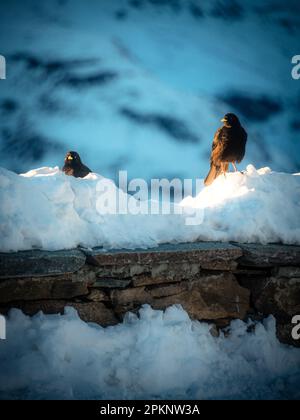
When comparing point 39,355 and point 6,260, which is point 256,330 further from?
point 6,260

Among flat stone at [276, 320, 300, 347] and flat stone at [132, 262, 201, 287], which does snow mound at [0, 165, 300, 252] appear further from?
flat stone at [276, 320, 300, 347]

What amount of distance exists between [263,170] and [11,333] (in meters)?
4.01

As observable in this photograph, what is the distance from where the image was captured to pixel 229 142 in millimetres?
6258

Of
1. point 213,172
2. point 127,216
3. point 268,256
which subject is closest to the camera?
A: point 268,256

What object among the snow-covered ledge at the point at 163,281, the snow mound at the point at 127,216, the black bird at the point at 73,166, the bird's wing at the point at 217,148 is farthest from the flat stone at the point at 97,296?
the black bird at the point at 73,166

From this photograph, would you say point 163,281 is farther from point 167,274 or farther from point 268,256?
point 268,256

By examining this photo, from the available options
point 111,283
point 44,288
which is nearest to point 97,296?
point 111,283

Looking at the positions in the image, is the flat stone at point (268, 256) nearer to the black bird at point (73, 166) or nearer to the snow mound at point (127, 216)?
the snow mound at point (127, 216)

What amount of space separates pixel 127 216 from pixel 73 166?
531cm

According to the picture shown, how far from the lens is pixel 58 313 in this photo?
2.54m

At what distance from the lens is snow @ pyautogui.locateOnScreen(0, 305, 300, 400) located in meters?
2.23

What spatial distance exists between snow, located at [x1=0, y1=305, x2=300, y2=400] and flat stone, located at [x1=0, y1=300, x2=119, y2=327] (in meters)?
0.06

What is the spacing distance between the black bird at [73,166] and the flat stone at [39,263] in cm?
567
